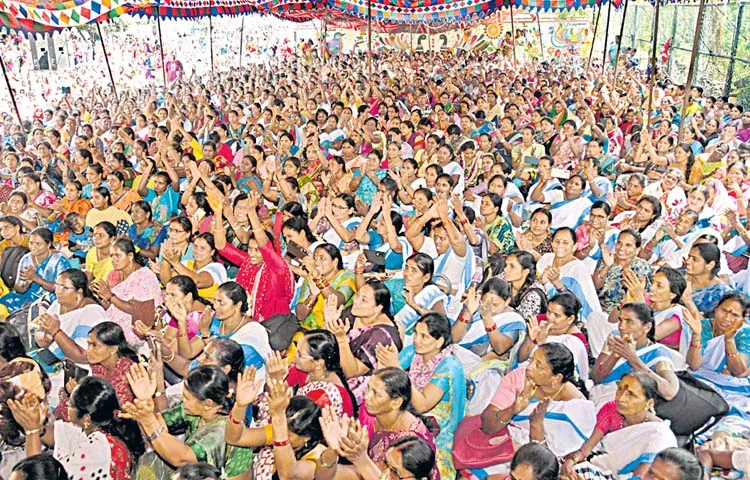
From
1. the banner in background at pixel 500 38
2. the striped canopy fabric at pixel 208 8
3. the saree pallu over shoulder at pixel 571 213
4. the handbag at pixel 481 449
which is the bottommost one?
the handbag at pixel 481 449

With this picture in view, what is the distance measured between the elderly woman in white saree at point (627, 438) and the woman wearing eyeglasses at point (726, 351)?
1.97 ft

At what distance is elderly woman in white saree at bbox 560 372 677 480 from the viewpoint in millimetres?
2320

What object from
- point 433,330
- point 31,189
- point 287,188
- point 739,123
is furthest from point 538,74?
point 433,330

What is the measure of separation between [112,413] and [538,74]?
12.2 m

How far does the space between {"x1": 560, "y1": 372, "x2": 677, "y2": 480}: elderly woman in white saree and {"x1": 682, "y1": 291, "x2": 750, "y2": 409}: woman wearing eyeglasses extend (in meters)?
0.60

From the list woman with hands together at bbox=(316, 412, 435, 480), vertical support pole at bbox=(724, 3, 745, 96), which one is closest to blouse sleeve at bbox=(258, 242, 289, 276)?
woman with hands together at bbox=(316, 412, 435, 480)

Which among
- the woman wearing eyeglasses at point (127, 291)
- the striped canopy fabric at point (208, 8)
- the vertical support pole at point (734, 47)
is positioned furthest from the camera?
the vertical support pole at point (734, 47)

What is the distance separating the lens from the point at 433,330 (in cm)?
277

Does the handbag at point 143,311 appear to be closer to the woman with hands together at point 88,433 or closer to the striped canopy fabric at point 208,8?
the woman with hands together at point 88,433

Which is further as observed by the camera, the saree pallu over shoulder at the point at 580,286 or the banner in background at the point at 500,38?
the banner in background at the point at 500,38

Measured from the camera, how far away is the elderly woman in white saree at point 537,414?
2.49 meters

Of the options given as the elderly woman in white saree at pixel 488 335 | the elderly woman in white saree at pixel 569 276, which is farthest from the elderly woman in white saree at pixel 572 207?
the elderly woman in white saree at pixel 488 335

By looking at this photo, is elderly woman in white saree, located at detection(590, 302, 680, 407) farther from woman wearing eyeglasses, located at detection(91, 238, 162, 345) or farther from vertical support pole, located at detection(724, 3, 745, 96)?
vertical support pole, located at detection(724, 3, 745, 96)

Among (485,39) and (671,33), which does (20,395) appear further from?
(485,39)
